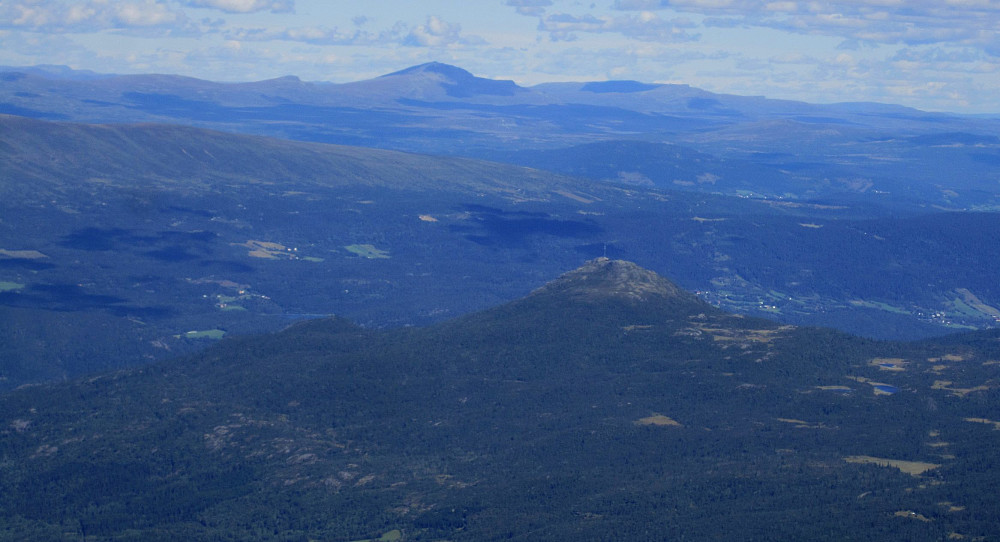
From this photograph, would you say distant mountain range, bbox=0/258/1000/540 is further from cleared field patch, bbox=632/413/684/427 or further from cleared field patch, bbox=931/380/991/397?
cleared field patch, bbox=931/380/991/397

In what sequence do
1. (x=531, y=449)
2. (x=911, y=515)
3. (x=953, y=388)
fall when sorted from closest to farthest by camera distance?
(x=911, y=515) < (x=531, y=449) < (x=953, y=388)

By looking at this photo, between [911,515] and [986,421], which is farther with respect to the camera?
[986,421]

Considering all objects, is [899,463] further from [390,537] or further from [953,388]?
[390,537]

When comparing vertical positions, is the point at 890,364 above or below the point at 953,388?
below

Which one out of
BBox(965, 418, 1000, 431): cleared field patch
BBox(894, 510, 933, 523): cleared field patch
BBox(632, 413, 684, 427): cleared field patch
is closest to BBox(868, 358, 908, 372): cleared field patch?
BBox(965, 418, 1000, 431): cleared field patch

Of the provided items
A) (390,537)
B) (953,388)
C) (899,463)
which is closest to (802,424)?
(899,463)

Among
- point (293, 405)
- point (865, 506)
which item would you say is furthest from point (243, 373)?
point (865, 506)

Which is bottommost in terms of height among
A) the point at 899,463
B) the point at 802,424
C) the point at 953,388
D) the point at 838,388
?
the point at 802,424
